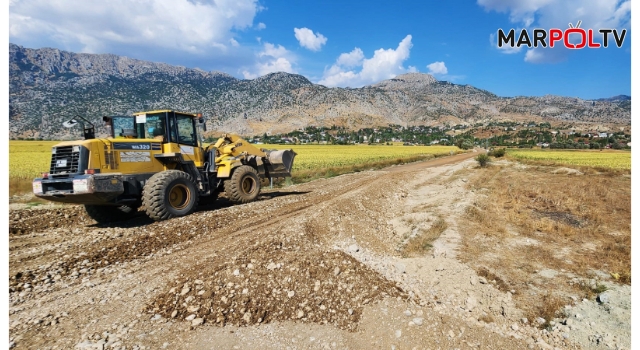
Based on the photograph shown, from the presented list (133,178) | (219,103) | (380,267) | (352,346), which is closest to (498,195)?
(380,267)

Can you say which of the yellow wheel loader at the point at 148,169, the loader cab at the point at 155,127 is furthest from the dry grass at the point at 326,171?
the loader cab at the point at 155,127

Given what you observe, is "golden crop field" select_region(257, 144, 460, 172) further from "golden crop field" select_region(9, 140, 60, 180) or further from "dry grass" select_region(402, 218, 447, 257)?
"dry grass" select_region(402, 218, 447, 257)

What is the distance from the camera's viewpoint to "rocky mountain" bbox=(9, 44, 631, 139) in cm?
8725

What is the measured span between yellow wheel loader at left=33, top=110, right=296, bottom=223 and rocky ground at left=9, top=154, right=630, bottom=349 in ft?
3.79

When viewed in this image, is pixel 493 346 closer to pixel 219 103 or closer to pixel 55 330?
pixel 55 330

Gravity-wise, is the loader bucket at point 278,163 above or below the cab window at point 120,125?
below

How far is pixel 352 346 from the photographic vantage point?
3.79 m

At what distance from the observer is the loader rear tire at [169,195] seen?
8555 millimetres

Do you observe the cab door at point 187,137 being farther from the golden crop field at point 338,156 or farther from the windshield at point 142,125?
the golden crop field at point 338,156

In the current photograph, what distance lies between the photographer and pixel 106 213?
9.48 m

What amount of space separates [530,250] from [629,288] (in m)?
2.00

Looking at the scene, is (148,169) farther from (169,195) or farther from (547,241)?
(547,241)

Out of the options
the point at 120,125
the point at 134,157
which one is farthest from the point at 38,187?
the point at 120,125

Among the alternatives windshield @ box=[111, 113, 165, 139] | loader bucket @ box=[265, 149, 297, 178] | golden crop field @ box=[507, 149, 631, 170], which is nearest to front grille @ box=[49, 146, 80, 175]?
windshield @ box=[111, 113, 165, 139]
